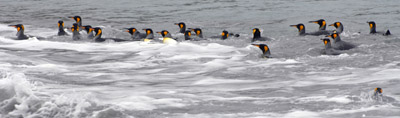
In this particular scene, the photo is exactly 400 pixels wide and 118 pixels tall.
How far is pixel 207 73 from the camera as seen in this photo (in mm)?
8719

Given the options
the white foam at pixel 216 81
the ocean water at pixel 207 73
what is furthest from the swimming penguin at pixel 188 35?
the white foam at pixel 216 81

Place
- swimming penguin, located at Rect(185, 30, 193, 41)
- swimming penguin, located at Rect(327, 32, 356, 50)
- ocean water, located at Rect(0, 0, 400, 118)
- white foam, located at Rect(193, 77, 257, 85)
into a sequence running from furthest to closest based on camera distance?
swimming penguin, located at Rect(185, 30, 193, 41), swimming penguin, located at Rect(327, 32, 356, 50), white foam, located at Rect(193, 77, 257, 85), ocean water, located at Rect(0, 0, 400, 118)

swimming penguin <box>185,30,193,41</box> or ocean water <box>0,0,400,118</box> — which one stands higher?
swimming penguin <box>185,30,193,41</box>

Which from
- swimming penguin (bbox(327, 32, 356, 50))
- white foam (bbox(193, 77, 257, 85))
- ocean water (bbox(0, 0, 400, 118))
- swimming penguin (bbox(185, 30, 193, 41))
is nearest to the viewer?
ocean water (bbox(0, 0, 400, 118))

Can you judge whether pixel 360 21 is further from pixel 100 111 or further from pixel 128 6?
pixel 100 111

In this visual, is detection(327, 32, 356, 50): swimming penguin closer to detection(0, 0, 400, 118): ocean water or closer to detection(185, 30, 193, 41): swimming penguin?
detection(0, 0, 400, 118): ocean water

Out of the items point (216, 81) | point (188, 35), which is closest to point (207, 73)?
point (216, 81)

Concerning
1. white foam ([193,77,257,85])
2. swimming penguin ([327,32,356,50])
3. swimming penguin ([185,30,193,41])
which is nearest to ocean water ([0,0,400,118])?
white foam ([193,77,257,85])

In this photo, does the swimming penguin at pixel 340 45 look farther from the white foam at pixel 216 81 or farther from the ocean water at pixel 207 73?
the white foam at pixel 216 81

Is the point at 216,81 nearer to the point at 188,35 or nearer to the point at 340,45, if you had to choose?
the point at 340,45

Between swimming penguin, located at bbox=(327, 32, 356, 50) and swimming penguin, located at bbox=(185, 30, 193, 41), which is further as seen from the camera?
swimming penguin, located at bbox=(185, 30, 193, 41)

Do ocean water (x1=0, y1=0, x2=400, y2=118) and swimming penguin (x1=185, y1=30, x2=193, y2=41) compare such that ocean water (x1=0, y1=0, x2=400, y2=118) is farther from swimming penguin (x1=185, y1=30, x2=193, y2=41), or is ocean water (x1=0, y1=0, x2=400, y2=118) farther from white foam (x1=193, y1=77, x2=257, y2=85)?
swimming penguin (x1=185, y1=30, x2=193, y2=41)

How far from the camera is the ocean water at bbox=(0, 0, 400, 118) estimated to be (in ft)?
17.7

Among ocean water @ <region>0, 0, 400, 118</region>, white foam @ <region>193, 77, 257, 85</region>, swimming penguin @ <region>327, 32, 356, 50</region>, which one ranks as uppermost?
swimming penguin @ <region>327, 32, 356, 50</region>
